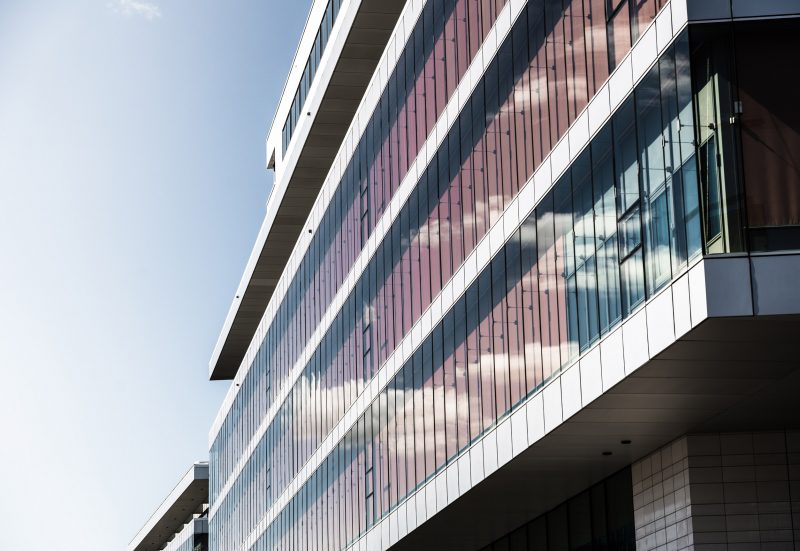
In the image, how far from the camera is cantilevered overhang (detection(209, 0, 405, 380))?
46.3 m

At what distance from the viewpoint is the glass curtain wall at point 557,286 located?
21.0 metres

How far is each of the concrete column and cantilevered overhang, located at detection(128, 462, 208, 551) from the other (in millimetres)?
70361

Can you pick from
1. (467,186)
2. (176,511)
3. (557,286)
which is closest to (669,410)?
(557,286)

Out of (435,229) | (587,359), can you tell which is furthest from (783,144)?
(435,229)

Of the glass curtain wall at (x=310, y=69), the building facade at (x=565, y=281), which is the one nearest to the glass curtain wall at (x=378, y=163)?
the building facade at (x=565, y=281)

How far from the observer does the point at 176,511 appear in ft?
343

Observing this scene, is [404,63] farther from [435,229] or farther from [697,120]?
[697,120]

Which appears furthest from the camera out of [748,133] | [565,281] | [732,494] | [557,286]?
[557,286]

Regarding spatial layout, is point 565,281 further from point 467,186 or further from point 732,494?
point 467,186

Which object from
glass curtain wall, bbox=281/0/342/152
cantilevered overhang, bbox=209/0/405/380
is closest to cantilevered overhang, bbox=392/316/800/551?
cantilevered overhang, bbox=209/0/405/380

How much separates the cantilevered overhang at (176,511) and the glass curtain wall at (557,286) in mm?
56026

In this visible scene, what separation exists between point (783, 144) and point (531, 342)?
7.77 meters

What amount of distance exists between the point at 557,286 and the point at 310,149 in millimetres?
30049

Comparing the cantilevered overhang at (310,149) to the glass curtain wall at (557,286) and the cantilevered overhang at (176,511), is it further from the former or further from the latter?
the cantilevered overhang at (176,511)
